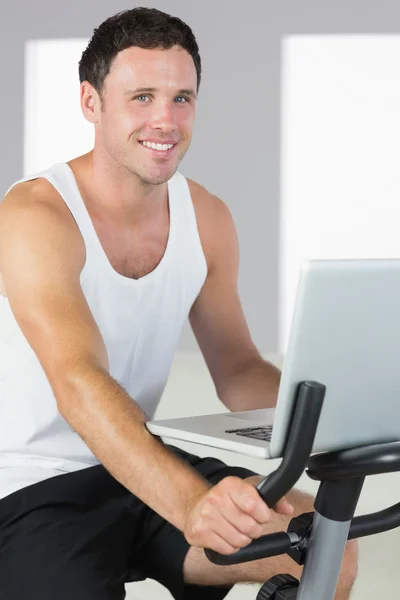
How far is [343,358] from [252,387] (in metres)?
0.75

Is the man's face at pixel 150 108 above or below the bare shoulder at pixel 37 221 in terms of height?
above

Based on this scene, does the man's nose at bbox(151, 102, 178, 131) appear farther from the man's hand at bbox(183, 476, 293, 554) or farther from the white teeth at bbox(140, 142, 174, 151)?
the man's hand at bbox(183, 476, 293, 554)

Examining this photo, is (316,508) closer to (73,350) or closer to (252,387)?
(73,350)

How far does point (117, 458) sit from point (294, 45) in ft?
17.5

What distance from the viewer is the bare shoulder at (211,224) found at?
201cm

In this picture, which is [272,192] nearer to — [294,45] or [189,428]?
[294,45]

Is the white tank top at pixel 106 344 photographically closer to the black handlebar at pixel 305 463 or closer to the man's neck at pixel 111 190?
the man's neck at pixel 111 190

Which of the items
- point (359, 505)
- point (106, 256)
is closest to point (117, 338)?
point (106, 256)

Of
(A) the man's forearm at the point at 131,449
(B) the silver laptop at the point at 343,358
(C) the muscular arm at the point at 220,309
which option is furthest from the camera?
(C) the muscular arm at the point at 220,309

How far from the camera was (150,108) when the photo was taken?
1801 millimetres

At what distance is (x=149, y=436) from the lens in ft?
4.42

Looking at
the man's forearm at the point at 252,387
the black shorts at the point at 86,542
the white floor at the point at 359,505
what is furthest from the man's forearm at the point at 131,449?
the white floor at the point at 359,505

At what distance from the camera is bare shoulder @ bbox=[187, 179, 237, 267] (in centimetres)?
201

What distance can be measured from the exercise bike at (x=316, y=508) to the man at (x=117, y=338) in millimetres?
134
